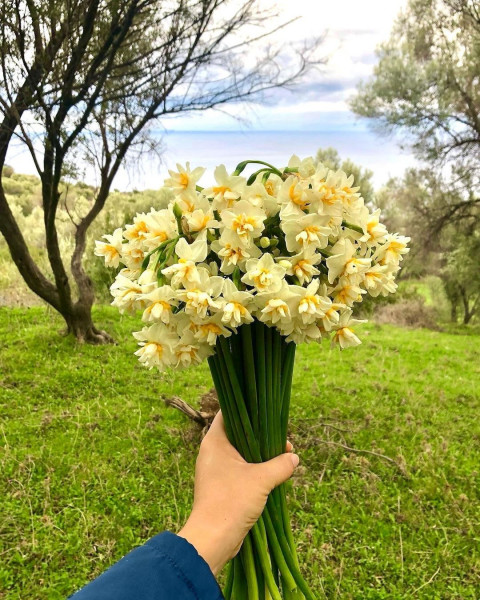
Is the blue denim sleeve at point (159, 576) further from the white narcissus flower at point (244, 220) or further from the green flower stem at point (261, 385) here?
the white narcissus flower at point (244, 220)

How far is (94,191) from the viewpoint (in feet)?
18.5

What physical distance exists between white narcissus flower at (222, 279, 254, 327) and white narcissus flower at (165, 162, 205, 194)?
0.76 feet

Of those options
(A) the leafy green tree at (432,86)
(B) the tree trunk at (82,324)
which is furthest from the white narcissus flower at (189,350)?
(A) the leafy green tree at (432,86)

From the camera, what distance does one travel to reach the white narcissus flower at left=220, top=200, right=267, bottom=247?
91 cm

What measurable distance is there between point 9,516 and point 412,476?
228cm

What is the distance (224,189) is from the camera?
0.97 m

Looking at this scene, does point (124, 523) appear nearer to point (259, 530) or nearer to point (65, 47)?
point (259, 530)

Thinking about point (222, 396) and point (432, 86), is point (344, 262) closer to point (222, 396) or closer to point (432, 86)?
point (222, 396)

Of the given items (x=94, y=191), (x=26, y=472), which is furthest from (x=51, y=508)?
(x=94, y=191)

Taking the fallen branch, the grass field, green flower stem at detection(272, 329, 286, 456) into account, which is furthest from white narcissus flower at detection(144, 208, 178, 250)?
the fallen branch

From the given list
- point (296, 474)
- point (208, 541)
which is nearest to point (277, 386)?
point (208, 541)

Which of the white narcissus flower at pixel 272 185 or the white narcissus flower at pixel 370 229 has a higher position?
the white narcissus flower at pixel 272 185

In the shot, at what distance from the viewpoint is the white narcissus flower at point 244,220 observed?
914 mm

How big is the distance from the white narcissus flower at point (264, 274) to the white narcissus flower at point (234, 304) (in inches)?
1.0
